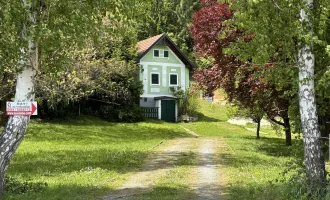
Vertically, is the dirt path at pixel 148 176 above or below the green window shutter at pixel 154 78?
below

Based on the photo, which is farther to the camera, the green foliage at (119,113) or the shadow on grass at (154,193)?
the green foliage at (119,113)

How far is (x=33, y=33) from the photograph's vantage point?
22.9 feet

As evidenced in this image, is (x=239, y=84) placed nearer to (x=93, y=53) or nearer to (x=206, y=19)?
(x=206, y=19)

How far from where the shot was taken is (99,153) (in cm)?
1575

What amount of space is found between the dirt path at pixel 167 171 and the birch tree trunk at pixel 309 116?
7.47 feet

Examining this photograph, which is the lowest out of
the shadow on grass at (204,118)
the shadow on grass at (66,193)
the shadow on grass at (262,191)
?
the shadow on grass at (66,193)

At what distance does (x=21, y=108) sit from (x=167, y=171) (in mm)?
5088

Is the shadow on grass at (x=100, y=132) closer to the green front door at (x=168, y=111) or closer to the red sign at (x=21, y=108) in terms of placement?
the green front door at (x=168, y=111)

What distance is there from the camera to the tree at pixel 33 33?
23.5 ft

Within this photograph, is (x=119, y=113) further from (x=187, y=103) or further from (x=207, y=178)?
(x=207, y=178)

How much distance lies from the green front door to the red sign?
1127 inches

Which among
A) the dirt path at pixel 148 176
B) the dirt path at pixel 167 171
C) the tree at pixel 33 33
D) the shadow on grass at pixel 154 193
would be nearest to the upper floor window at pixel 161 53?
the dirt path at pixel 148 176

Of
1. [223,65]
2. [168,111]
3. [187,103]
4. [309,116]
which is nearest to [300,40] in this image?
[309,116]

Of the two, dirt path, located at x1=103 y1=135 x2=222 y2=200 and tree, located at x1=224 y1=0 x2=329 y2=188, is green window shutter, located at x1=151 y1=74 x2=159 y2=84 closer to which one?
dirt path, located at x1=103 y1=135 x2=222 y2=200
